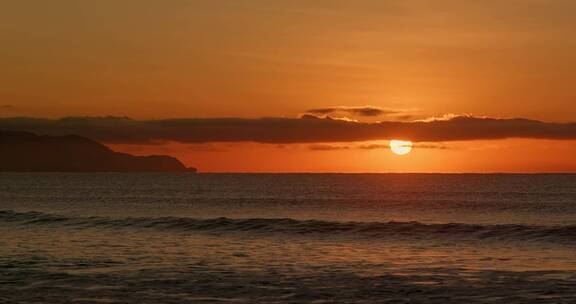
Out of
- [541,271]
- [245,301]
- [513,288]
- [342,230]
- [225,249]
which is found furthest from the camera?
[342,230]

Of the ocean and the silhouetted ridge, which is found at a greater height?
the silhouetted ridge

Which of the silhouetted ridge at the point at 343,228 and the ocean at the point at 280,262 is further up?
the silhouetted ridge at the point at 343,228

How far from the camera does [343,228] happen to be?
57844 mm

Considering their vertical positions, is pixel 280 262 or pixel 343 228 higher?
pixel 343 228

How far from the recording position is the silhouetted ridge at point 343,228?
5078cm

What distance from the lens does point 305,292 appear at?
26.3m

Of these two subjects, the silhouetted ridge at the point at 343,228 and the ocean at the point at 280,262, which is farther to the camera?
the silhouetted ridge at the point at 343,228

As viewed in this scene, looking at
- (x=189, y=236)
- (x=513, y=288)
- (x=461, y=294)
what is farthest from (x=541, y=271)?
(x=189, y=236)

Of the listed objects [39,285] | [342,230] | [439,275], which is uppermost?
[342,230]

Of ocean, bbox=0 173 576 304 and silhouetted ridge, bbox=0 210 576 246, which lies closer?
ocean, bbox=0 173 576 304

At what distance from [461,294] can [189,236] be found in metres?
27.7

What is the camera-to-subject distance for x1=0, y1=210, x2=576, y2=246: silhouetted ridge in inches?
1999

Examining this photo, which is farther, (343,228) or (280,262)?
(343,228)

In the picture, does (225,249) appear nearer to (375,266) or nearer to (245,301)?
(375,266)
